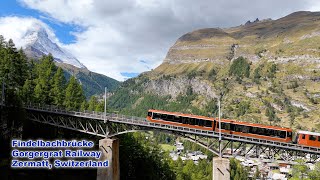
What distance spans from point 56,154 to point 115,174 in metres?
10.3

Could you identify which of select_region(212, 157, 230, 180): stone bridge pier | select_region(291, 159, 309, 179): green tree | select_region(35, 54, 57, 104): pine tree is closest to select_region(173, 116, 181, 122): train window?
select_region(212, 157, 230, 180): stone bridge pier

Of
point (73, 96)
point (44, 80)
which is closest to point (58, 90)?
point (73, 96)

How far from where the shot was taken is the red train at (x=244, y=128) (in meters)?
45.1

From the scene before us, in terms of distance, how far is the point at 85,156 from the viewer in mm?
51938

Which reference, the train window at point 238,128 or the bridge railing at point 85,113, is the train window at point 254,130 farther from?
the bridge railing at point 85,113

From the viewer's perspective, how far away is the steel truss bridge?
4453cm

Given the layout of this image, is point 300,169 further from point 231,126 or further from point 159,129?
point 159,129

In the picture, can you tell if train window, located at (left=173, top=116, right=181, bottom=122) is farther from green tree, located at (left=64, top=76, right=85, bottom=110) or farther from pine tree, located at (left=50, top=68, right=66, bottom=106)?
pine tree, located at (left=50, top=68, right=66, bottom=106)

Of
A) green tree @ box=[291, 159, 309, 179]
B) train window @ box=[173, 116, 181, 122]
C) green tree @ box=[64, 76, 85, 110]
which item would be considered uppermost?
green tree @ box=[64, 76, 85, 110]

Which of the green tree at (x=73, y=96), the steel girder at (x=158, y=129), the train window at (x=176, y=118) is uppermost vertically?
the green tree at (x=73, y=96)

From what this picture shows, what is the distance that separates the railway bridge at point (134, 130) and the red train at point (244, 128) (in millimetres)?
959

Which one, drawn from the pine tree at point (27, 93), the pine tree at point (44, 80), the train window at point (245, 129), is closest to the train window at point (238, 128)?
the train window at point (245, 129)

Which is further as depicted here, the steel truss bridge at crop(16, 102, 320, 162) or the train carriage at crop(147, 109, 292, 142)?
the train carriage at crop(147, 109, 292, 142)

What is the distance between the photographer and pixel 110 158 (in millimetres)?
48938
